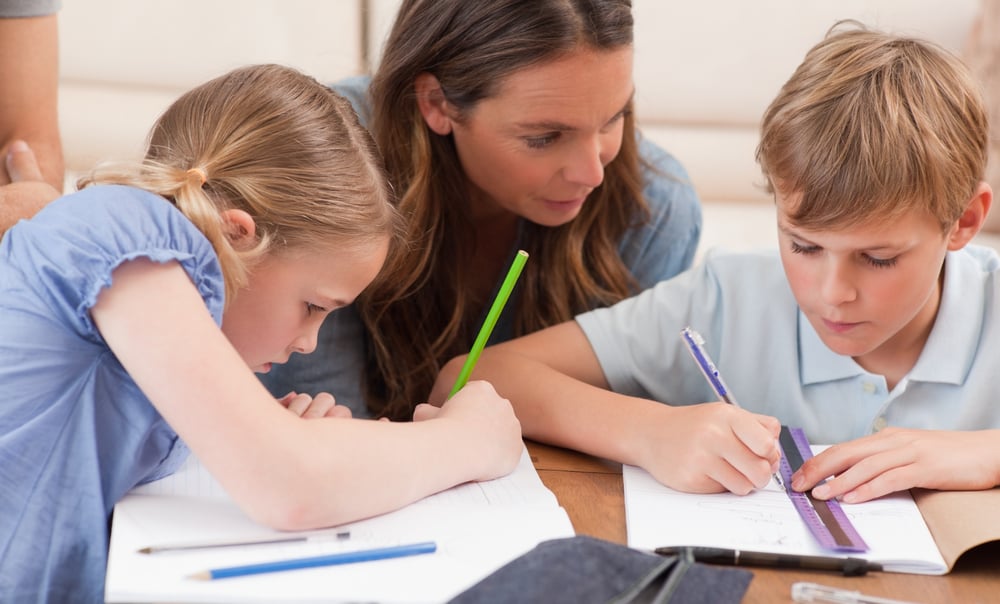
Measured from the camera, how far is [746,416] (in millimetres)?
989

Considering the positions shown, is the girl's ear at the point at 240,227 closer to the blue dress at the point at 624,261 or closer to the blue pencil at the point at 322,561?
the blue pencil at the point at 322,561

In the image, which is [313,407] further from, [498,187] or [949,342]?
[949,342]

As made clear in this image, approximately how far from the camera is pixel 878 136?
3.51 feet

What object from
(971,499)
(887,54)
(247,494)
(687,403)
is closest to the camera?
(247,494)

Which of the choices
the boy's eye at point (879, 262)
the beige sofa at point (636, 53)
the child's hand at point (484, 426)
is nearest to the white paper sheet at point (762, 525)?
the child's hand at point (484, 426)

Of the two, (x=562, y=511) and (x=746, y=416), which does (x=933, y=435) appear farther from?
(x=562, y=511)

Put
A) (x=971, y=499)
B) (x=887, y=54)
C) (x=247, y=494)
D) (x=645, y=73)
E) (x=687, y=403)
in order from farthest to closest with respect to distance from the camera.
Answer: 1. (x=645, y=73)
2. (x=687, y=403)
3. (x=887, y=54)
4. (x=971, y=499)
5. (x=247, y=494)

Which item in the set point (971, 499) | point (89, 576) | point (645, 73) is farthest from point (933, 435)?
point (645, 73)

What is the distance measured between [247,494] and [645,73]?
1966mm

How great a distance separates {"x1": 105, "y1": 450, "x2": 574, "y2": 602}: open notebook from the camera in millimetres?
736

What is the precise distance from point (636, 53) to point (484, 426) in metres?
1.71

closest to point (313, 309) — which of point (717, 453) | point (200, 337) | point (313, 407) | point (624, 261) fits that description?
point (313, 407)

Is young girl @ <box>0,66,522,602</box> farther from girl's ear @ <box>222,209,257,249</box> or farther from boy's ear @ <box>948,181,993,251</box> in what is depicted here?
boy's ear @ <box>948,181,993,251</box>

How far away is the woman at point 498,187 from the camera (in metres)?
1.28
